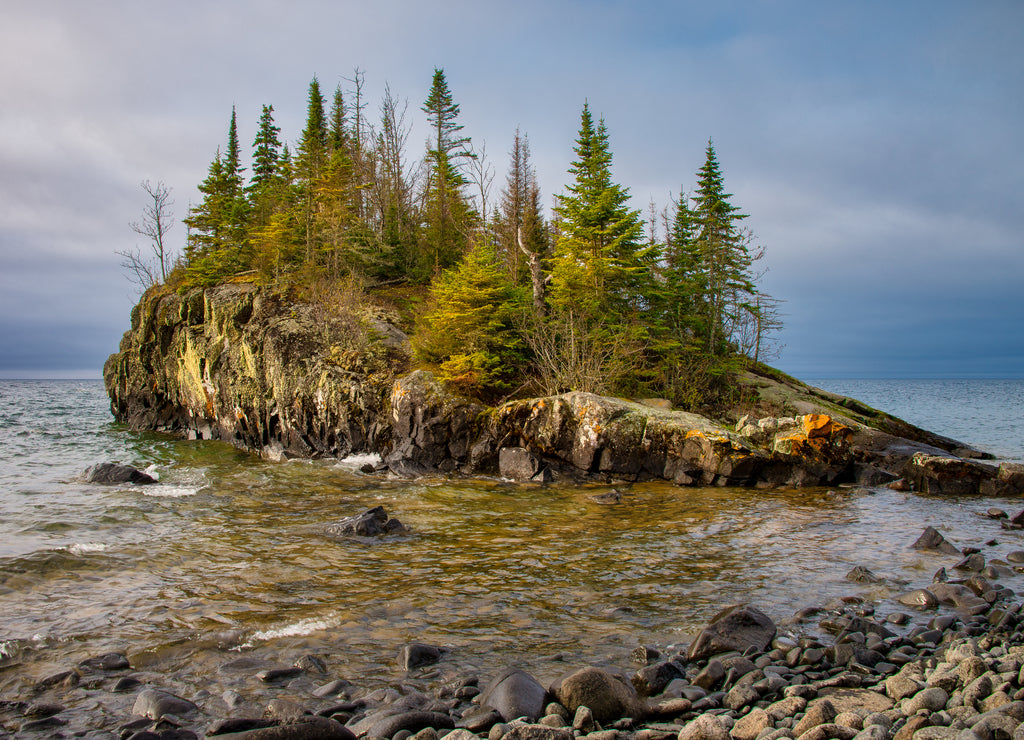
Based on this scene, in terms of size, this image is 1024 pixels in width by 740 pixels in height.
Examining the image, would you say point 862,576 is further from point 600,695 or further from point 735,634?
point 600,695

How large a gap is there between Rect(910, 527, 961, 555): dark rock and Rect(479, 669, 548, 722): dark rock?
8752 mm

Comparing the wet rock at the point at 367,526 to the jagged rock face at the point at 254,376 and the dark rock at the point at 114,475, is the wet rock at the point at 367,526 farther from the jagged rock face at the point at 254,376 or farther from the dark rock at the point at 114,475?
the jagged rock face at the point at 254,376

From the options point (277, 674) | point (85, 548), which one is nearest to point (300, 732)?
point (277, 674)

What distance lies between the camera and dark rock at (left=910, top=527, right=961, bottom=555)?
31.7 feet

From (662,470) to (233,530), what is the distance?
40.2 ft

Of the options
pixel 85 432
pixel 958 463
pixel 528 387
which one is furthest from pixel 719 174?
pixel 85 432

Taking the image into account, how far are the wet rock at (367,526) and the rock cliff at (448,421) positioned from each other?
6.71 metres

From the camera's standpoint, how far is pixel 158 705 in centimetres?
461

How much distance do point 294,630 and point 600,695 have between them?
12.5 feet

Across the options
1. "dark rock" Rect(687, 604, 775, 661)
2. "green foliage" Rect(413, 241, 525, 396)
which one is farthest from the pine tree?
"dark rock" Rect(687, 604, 775, 661)

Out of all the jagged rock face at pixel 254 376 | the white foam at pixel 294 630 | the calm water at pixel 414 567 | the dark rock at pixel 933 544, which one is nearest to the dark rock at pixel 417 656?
the calm water at pixel 414 567

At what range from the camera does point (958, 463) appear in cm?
1596

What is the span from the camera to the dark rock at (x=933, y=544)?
965cm

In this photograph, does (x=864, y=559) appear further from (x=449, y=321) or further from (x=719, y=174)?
(x=719, y=174)
